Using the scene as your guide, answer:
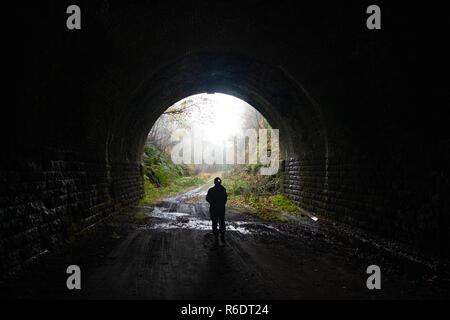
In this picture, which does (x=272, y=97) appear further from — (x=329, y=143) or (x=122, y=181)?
(x=122, y=181)

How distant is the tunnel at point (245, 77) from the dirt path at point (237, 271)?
167 centimetres

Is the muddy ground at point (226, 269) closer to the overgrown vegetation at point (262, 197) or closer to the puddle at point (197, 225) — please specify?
the puddle at point (197, 225)

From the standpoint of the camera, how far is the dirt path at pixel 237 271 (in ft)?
12.3

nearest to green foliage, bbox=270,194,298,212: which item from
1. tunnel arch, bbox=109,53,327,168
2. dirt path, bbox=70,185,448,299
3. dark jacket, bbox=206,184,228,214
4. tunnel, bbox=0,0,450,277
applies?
tunnel, bbox=0,0,450,277

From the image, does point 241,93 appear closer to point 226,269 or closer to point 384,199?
point 384,199

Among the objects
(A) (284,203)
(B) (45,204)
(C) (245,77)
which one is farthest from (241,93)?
(B) (45,204)

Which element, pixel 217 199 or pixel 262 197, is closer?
pixel 217 199

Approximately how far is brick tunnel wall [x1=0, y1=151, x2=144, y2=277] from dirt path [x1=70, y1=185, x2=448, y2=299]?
4.42 ft

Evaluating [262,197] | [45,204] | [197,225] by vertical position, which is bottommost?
[262,197]

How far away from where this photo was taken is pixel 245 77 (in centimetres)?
1199

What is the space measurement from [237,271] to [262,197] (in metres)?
11.6

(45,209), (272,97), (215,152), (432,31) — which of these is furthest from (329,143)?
(215,152)

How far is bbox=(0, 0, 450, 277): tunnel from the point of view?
504 centimetres

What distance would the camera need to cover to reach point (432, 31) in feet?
16.8
